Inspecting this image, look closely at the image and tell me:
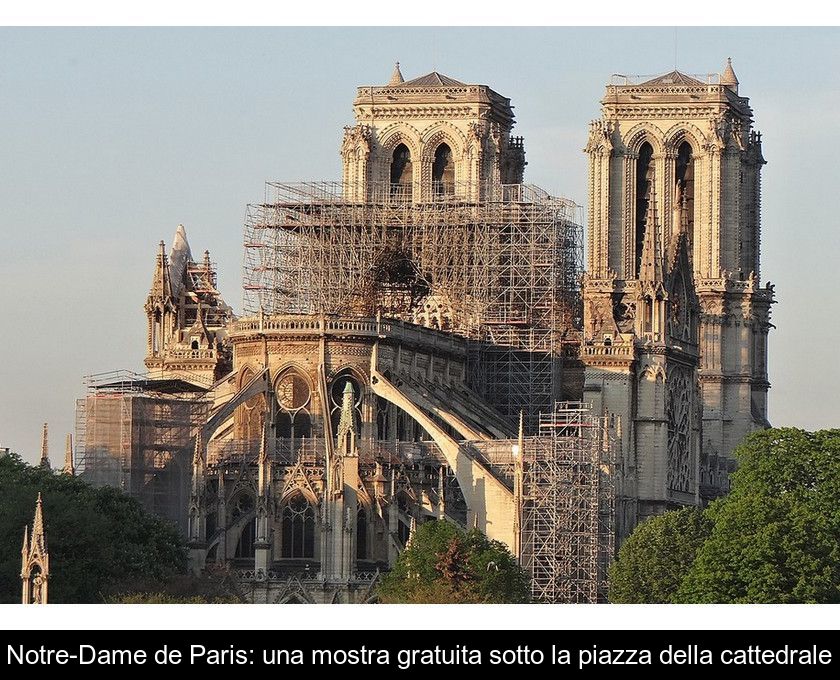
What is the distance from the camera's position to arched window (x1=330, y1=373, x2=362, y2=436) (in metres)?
137

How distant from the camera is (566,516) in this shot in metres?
132

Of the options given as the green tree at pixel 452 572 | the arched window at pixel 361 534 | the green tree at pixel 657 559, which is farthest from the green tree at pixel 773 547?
the arched window at pixel 361 534

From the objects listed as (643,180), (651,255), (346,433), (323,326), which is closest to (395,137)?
(643,180)

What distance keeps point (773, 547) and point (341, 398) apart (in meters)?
28.8

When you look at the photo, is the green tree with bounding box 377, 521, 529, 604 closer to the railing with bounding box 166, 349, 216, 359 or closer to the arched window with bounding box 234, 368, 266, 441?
the arched window with bounding box 234, 368, 266, 441

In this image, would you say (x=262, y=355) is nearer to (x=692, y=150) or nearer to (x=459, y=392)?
(x=459, y=392)

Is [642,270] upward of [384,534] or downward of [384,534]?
upward

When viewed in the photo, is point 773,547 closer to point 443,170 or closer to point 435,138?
point 443,170

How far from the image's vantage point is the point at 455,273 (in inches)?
5861

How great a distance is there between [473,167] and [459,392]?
1512 cm

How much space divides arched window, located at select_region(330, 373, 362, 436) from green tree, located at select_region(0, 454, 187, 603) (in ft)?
38.0

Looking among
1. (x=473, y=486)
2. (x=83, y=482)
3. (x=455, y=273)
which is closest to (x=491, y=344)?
(x=455, y=273)
